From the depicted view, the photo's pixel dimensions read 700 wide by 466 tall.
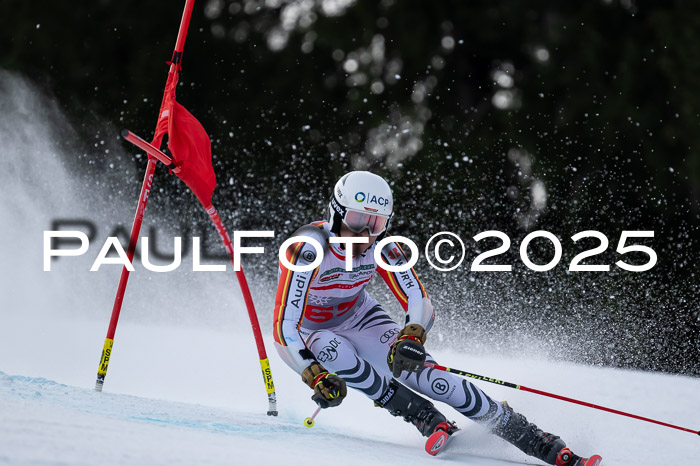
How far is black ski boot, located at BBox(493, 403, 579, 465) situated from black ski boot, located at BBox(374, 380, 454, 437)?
25cm

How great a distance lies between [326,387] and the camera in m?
3.59

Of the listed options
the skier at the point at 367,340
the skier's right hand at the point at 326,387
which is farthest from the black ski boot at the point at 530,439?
the skier's right hand at the point at 326,387

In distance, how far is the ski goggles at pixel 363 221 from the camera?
13.0ft

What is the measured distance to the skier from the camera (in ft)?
12.2

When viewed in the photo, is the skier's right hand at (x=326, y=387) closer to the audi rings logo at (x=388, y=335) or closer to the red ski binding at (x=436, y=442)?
the red ski binding at (x=436, y=442)

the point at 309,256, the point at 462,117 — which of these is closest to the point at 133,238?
the point at 309,256

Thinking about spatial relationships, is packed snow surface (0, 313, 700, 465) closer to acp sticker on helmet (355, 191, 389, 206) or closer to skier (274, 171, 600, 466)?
skier (274, 171, 600, 466)

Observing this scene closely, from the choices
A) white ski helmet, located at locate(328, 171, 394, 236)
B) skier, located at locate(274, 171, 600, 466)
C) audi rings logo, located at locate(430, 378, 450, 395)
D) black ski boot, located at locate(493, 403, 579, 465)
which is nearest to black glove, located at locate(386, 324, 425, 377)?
skier, located at locate(274, 171, 600, 466)

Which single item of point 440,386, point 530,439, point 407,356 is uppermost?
point 407,356

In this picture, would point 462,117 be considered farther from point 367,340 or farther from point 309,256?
point 309,256

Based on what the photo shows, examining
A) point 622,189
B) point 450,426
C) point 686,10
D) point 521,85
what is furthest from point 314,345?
point 521,85

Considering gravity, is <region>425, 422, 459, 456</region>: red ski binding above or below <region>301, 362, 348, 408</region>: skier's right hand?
below

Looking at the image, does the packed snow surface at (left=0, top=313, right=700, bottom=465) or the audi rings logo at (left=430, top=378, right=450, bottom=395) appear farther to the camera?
the audi rings logo at (left=430, top=378, right=450, bottom=395)

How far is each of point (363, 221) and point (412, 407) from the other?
90cm
